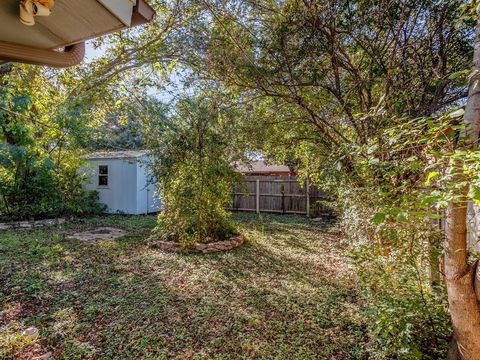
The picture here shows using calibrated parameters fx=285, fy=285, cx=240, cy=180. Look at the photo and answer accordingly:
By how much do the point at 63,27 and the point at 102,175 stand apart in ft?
36.1

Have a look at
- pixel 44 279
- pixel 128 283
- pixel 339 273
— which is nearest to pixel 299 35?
pixel 339 273

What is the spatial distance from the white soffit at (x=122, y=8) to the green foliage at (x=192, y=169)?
4294 millimetres

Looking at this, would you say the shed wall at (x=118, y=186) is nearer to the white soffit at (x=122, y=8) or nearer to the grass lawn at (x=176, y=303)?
the grass lawn at (x=176, y=303)

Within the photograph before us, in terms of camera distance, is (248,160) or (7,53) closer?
(7,53)

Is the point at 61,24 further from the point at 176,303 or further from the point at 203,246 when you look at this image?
the point at 203,246

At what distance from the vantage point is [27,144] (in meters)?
8.03

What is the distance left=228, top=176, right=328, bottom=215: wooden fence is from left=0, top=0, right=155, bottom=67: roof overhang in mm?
9175

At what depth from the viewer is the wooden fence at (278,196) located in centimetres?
1088

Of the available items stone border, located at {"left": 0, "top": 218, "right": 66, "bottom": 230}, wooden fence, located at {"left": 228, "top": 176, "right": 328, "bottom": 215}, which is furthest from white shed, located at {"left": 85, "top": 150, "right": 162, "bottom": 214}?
wooden fence, located at {"left": 228, "top": 176, "right": 328, "bottom": 215}

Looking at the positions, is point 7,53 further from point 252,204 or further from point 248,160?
point 252,204

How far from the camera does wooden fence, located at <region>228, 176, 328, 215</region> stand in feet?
35.7

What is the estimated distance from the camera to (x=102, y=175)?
1159cm

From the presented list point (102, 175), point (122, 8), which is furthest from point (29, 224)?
point (122, 8)

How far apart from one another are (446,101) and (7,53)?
435cm
